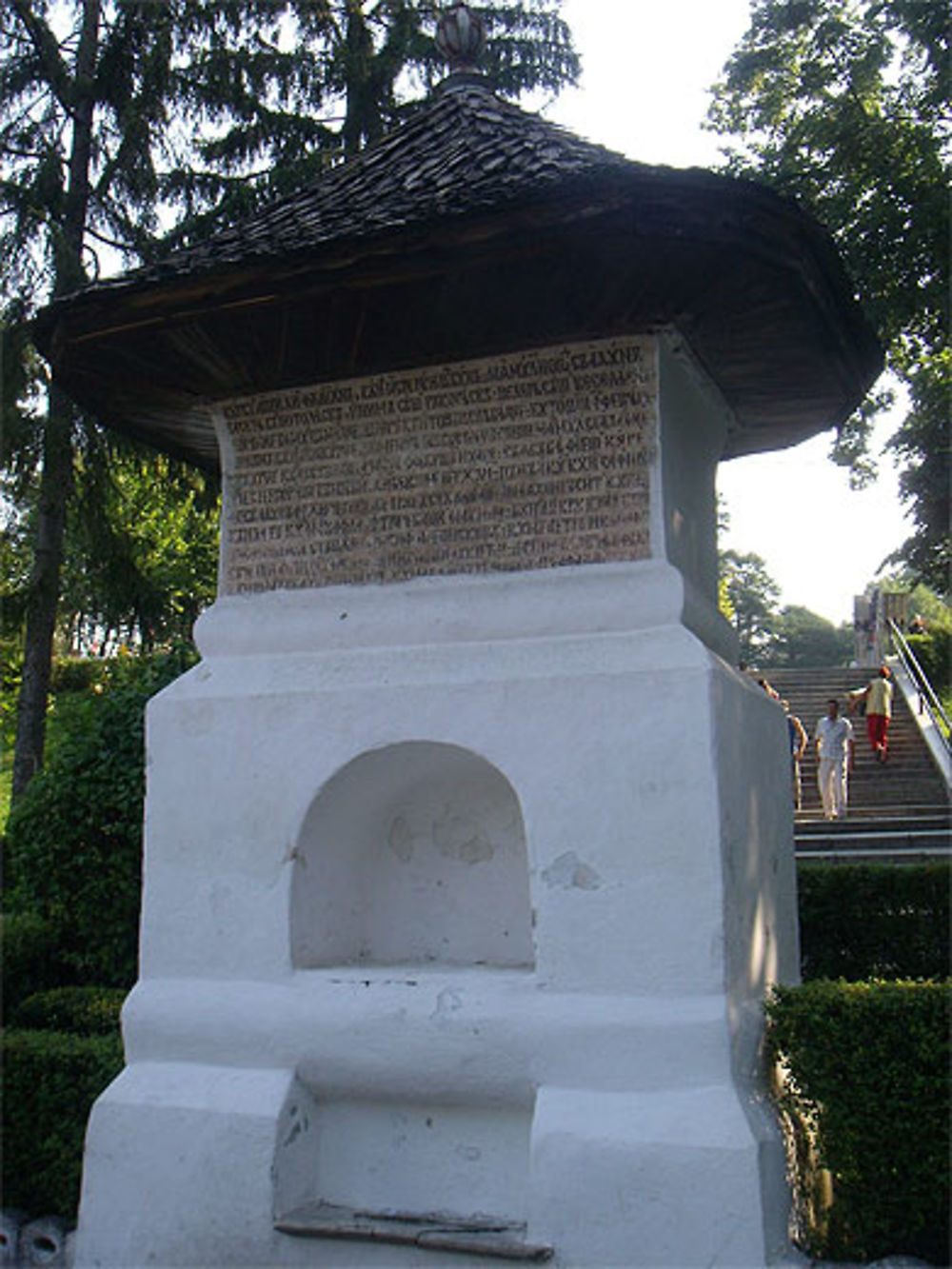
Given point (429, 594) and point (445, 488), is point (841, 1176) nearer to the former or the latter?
point (429, 594)

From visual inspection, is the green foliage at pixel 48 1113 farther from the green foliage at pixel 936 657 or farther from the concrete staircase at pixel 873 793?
the green foliage at pixel 936 657

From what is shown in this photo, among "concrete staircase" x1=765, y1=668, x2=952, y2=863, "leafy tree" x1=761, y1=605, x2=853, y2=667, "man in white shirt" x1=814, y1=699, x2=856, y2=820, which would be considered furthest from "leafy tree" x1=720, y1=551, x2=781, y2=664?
"man in white shirt" x1=814, y1=699, x2=856, y2=820

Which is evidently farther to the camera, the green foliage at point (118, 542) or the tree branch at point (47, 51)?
the tree branch at point (47, 51)

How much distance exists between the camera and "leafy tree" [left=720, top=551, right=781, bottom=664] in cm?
7475

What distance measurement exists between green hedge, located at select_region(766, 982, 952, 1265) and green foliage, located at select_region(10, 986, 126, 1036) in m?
3.51

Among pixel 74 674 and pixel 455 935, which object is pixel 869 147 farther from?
pixel 74 674

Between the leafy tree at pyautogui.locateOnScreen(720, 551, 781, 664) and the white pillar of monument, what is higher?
the leafy tree at pyautogui.locateOnScreen(720, 551, 781, 664)

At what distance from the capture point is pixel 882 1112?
4520 millimetres

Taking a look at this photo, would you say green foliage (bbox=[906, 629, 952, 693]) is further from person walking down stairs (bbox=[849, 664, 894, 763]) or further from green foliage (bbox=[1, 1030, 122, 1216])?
green foliage (bbox=[1, 1030, 122, 1216])

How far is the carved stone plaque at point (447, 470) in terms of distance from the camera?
5.23m

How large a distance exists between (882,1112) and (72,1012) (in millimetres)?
4117

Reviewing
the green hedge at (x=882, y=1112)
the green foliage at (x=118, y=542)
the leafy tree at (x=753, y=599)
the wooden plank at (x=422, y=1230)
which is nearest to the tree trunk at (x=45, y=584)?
the green foliage at (x=118, y=542)

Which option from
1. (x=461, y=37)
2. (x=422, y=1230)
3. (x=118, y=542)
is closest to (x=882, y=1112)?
(x=422, y=1230)

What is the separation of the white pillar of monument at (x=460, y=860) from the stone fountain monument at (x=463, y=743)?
2 centimetres
